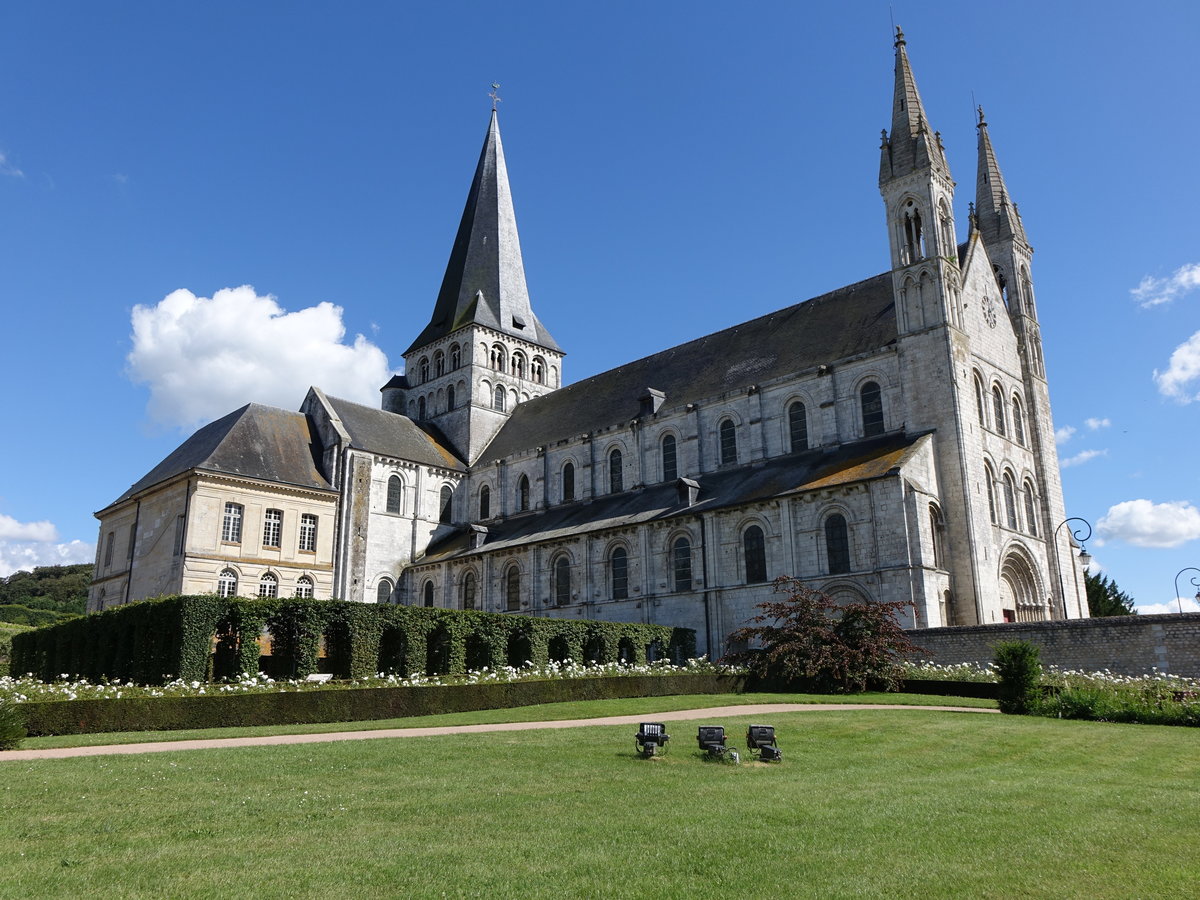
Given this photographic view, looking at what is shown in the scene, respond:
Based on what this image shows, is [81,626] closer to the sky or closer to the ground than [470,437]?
closer to the ground

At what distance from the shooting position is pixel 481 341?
53312 mm

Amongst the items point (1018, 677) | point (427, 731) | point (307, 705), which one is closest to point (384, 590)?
point (307, 705)

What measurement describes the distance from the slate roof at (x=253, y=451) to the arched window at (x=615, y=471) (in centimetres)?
1417

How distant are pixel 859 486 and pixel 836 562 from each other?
2842mm

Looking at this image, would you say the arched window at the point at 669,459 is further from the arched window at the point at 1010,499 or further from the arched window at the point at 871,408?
the arched window at the point at 1010,499

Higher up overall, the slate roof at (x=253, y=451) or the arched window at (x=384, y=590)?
the slate roof at (x=253, y=451)

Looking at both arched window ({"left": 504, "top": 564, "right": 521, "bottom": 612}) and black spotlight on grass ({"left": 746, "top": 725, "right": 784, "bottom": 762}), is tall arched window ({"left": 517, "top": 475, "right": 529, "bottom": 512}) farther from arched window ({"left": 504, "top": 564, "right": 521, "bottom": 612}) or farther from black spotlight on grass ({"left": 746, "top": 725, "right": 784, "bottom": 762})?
black spotlight on grass ({"left": 746, "top": 725, "right": 784, "bottom": 762})

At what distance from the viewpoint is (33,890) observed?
645cm

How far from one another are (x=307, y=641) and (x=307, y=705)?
574 cm

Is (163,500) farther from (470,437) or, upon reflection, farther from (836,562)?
(836,562)

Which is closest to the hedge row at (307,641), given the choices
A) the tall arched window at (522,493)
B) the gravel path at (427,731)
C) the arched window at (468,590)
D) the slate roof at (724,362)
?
the gravel path at (427,731)

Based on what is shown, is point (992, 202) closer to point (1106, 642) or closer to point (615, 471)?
point (615, 471)

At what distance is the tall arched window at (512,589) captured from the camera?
4250 cm

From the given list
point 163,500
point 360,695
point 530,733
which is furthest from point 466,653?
point 163,500
